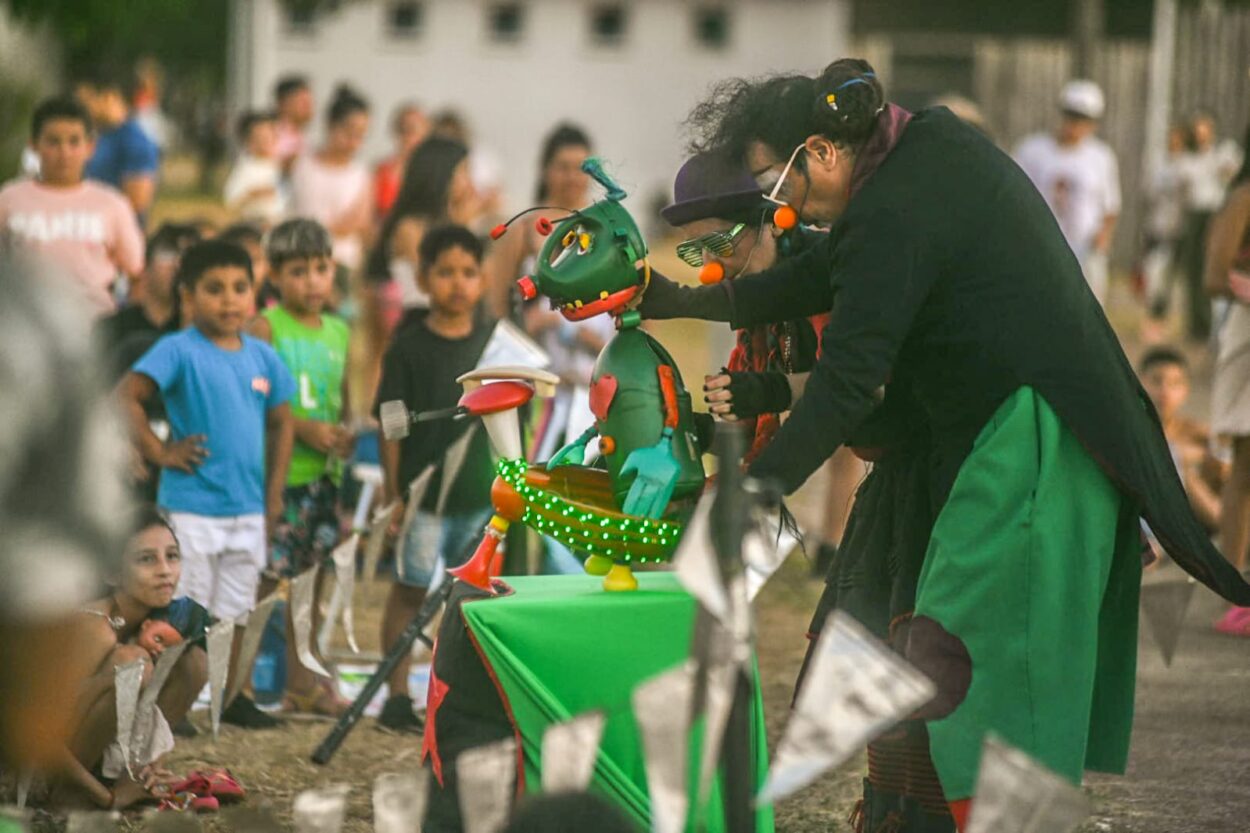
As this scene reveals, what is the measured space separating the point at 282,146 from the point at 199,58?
32.5 metres

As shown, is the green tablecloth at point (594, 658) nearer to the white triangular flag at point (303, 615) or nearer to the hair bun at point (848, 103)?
the hair bun at point (848, 103)

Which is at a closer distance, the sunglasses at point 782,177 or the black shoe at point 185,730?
the sunglasses at point 782,177

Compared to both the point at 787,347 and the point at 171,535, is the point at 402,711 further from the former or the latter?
the point at 787,347

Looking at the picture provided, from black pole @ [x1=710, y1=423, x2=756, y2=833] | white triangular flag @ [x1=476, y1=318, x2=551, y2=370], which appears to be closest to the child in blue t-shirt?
white triangular flag @ [x1=476, y1=318, x2=551, y2=370]

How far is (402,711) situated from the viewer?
6219 mm

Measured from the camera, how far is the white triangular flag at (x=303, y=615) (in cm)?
563

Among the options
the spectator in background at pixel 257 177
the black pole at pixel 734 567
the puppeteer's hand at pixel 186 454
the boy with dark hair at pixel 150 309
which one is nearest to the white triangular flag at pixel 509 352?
the puppeteer's hand at pixel 186 454

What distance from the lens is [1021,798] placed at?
3135 millimetres

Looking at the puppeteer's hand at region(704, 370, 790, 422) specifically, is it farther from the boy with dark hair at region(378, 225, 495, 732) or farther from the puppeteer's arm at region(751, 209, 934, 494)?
the boy with dark hair at region(378, 225, 495, 732)

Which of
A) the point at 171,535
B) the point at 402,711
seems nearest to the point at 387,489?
the point at 402,711

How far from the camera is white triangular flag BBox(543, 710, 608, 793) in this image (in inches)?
133

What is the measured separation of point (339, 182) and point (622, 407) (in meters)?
7.18

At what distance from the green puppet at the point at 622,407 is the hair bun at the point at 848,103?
0.48 meters

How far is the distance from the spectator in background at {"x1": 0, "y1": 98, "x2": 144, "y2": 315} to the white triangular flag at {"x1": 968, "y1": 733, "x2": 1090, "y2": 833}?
533 cm
